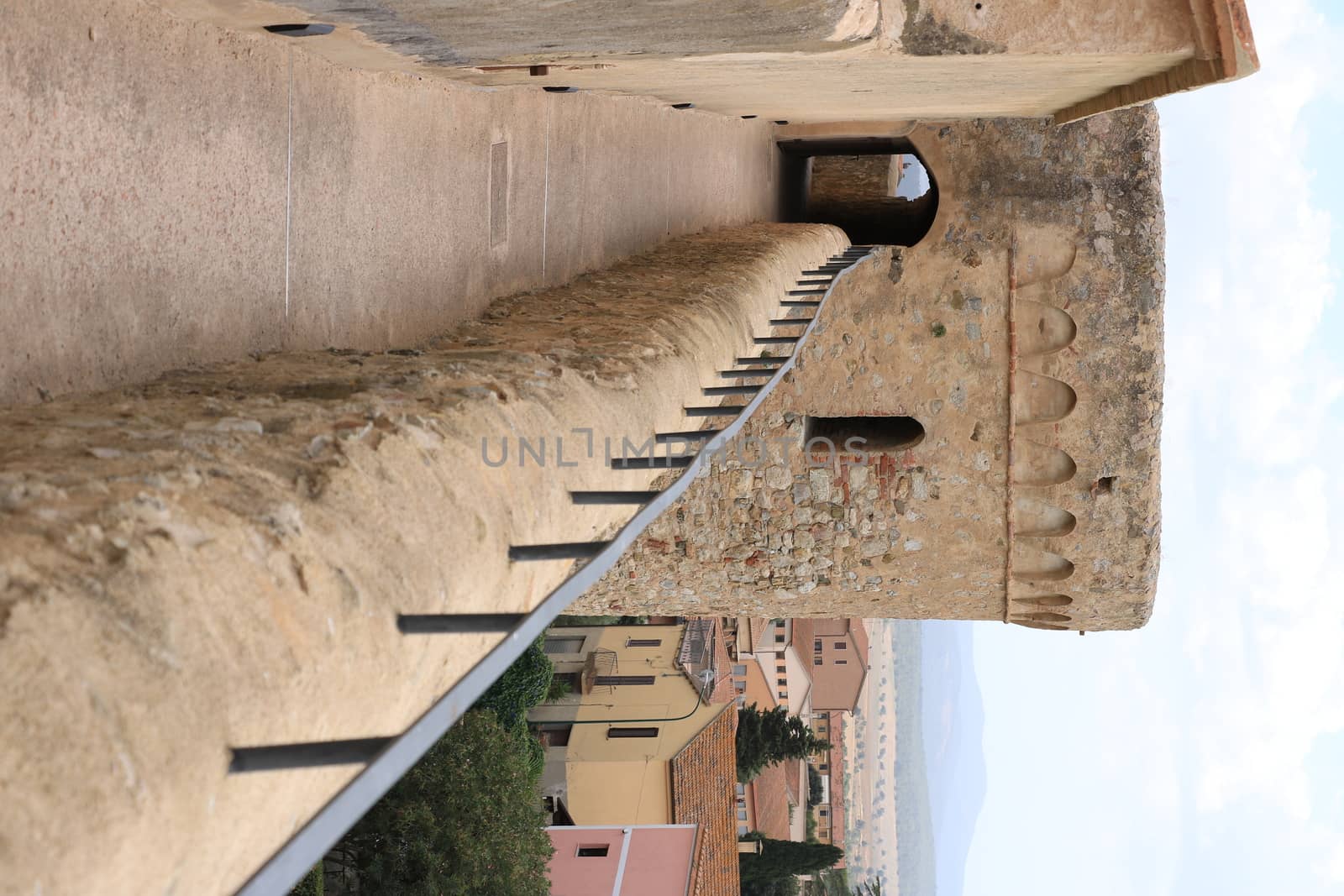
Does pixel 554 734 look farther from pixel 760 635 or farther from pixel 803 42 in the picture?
pixel 803 42

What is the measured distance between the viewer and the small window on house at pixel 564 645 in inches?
1027

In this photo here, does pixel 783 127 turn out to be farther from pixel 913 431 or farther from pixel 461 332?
pixel 461 332

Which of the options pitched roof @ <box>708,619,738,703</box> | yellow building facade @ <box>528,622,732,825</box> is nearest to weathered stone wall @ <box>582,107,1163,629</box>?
yellow building facade @ <box>528,622,732,825</box>

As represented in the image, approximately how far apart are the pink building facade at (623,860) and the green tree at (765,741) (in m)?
6.63

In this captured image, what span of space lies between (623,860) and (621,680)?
18.7 ft

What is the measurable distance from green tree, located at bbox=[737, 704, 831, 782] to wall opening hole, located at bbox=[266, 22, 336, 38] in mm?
Answer: 24007

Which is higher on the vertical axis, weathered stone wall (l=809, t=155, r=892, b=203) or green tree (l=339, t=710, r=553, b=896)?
weathered stone wall (l=809, t=155, r=892, b=203)

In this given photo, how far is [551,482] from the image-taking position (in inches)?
87.8

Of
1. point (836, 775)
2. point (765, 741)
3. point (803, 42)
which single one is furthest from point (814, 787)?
point (803, 42)

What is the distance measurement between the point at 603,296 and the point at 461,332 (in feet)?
3.25

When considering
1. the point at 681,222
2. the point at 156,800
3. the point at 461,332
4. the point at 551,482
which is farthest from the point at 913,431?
the point at 156,800

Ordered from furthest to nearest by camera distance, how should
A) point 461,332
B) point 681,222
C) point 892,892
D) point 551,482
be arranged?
point 892,892, point 681,222, point 461,332, point 551,482

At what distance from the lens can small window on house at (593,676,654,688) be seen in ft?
78.0

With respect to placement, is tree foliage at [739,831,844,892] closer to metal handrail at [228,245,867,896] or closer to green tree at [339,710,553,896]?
green tree at [339,710,553,896]
